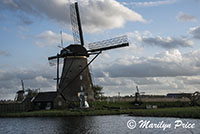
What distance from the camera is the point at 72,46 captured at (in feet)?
148

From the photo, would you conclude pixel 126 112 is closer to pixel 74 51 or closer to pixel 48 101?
pixel 74 51

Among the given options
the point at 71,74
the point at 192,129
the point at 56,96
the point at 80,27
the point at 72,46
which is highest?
the point at 80,27

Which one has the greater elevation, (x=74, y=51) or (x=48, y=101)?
(x=74, y=51)

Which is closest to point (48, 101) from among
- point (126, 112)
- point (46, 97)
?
point (46, 97)

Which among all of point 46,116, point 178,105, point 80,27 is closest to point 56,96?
point 46,116

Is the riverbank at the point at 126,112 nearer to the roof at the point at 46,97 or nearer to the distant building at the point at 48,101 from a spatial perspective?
the distant building at the point at 48,101

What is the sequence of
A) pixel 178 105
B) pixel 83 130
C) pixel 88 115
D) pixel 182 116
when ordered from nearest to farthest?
pixel 83 130, pixel 182 116, pixel 88 115, pixel 178 105

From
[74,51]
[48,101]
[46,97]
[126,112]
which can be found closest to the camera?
[126,112]

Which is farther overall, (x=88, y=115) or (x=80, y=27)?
(x=80, y=27)

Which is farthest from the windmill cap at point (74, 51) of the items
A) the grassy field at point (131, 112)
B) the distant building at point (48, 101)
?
the grassy field at point (131, 112)

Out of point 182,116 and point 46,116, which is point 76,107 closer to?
point 46,116

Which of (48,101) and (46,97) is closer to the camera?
(48,101)

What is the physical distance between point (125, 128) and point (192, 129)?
5.19m

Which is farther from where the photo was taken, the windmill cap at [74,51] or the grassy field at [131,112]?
the windmill cap at [74,51]
